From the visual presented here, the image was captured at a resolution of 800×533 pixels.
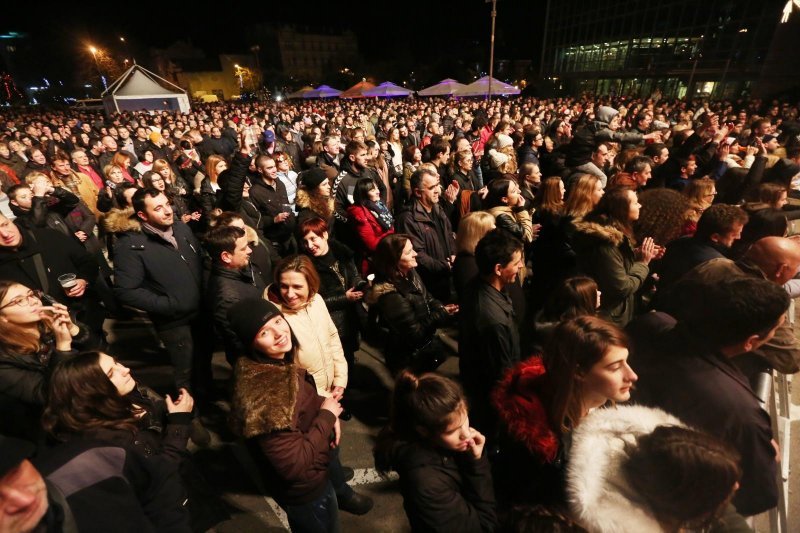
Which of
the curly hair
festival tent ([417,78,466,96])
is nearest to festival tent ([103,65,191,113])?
festival tent ([417,78,466,96])

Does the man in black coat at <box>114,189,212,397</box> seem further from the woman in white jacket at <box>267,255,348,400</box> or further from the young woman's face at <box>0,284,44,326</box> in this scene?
the woman in white jacket at <box>267,255,348,400</box>

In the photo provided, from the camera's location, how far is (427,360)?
3371 mm

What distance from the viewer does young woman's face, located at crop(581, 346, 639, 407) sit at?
1.83m

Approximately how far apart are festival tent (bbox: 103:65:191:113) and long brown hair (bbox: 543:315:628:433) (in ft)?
93.2

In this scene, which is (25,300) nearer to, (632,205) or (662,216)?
(632,205)

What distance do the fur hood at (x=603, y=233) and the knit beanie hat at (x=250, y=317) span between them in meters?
2.65

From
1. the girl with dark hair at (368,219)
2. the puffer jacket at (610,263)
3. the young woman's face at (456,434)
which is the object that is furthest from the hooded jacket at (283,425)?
the puffer jacket at (610,263)

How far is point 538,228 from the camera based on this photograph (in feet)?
15.6

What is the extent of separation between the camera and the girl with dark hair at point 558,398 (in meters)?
1.75

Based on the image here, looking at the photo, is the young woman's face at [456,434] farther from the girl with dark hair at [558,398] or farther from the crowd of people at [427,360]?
the girl with dark hair at [558,398]

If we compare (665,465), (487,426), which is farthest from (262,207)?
(665,465)

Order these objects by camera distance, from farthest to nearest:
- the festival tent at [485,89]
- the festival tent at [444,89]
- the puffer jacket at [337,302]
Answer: the festival tent at [444,89] → the festival tent at [485,89] → the puffer jacket at [337,302]

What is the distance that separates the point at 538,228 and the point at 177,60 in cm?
8637

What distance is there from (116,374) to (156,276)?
149 centimetres
